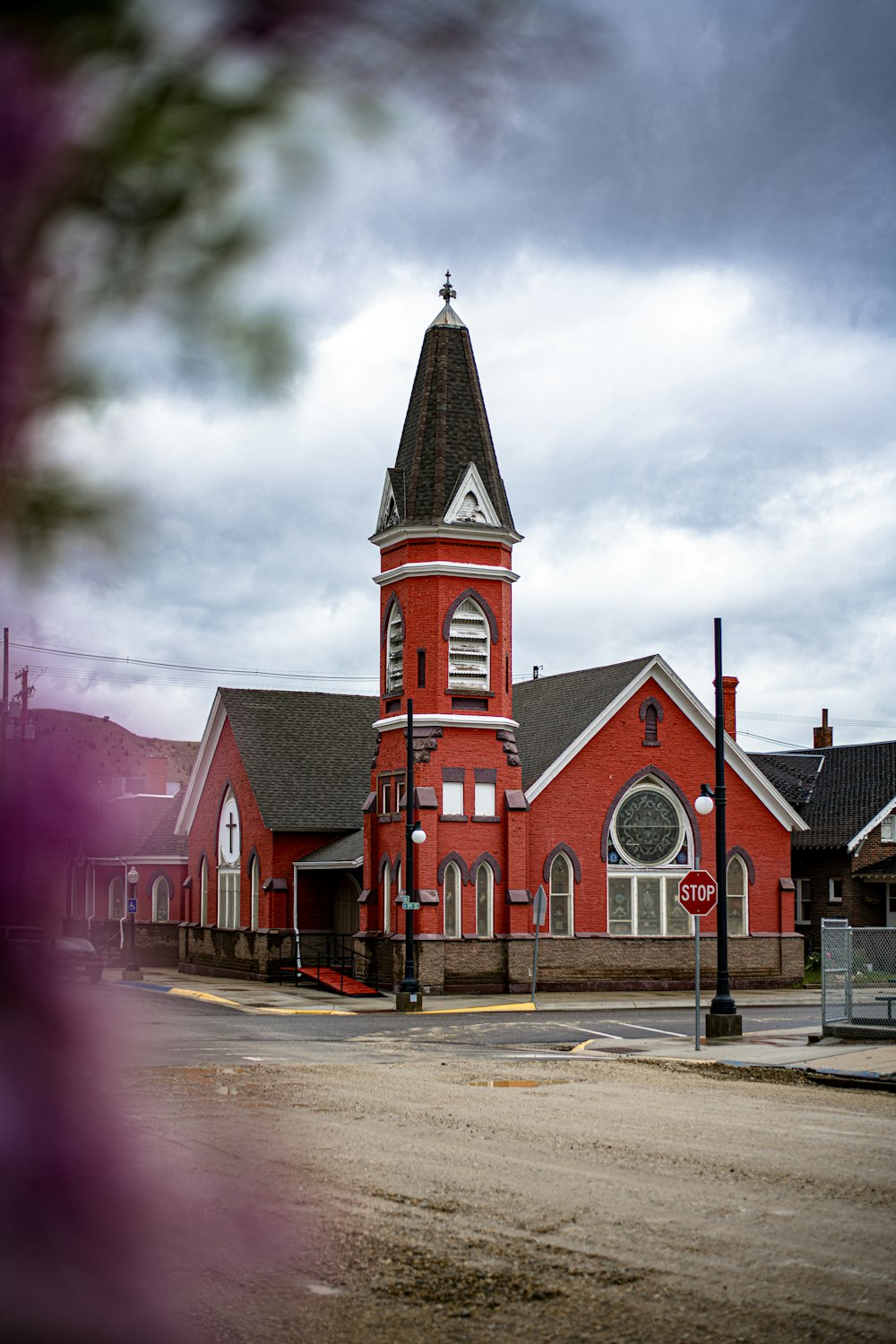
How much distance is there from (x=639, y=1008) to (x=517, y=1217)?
80.3 ft

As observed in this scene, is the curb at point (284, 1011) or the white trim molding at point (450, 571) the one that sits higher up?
the white trim molding at point (450, 571)

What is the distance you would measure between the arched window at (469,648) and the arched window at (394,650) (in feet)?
4.54

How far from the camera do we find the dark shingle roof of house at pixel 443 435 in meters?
37.5

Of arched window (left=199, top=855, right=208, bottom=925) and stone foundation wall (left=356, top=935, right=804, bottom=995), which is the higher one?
arched window (left=199, top=855, right=208, bottom=925)

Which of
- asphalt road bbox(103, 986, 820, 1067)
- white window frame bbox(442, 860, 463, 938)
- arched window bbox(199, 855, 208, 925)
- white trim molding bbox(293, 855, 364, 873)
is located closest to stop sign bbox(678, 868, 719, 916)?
asphalt road bbox(103, 986, 820, 1067)

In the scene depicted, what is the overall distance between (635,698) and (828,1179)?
95.5 ft

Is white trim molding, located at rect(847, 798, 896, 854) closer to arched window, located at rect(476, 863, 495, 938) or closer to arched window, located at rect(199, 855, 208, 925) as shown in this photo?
arched window, located at rect(476, 863, 495, 938)

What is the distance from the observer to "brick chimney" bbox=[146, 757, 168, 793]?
179 cm

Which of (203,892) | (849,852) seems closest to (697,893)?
(203,892)

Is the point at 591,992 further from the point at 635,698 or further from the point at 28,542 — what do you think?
the point at 28,542

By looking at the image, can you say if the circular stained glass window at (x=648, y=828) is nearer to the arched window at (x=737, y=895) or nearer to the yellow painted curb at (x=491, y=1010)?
the arched window at (x=737, y=895)

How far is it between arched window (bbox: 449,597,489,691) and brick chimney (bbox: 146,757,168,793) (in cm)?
3500

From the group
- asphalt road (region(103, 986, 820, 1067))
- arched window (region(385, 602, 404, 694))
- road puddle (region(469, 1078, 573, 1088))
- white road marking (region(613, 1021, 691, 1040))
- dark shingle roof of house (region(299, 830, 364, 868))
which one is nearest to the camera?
road puddle (region(469, 1078, 573, 1088))

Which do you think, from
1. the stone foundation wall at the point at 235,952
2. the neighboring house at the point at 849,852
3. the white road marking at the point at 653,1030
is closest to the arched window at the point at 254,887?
the stone foundation wall at the point at 235,952
